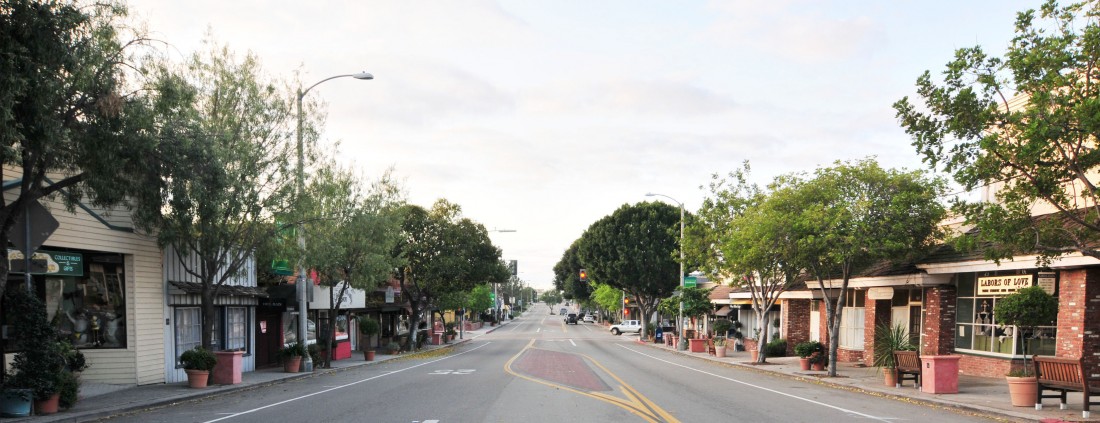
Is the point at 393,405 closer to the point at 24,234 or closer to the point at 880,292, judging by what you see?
the point at 24,234

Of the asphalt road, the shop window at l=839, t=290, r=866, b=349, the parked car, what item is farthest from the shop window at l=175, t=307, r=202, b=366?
the parked car

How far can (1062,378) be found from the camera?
1460cm

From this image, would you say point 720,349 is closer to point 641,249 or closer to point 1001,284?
point 1001,284

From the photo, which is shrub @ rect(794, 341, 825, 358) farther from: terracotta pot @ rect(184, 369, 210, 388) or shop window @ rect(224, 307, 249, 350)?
terracotta pot @ rect(184, 369, 210, 388)

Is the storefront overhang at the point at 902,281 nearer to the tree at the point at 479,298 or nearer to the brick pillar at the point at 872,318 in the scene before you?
the brick pillar at the point at 872,318

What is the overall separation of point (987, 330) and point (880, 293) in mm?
5031

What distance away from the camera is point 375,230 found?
2895 centimetres

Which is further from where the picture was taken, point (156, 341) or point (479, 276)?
point (479, 276)

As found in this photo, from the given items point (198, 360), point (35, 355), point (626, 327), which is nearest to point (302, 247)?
point (198, 360)

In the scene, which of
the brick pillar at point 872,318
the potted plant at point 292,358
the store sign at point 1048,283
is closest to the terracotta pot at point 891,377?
the store sign at point 1048,283

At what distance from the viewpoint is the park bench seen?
1381cm

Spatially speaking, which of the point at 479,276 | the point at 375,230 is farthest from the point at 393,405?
the point at 479,276

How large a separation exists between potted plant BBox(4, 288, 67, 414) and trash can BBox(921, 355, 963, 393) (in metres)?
18.6

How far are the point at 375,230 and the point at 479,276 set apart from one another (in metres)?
21.8
